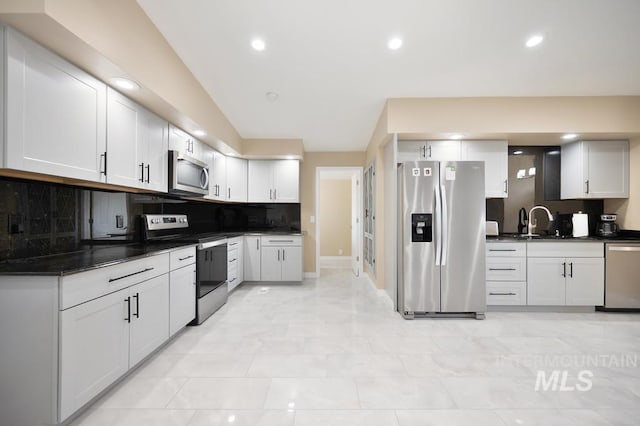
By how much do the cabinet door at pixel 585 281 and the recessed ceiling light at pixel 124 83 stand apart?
478 centimetres

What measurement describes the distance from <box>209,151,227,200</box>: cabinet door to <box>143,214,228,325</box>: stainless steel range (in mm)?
600

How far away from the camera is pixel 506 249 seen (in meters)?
3.45

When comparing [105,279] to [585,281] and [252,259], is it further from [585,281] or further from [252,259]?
[585,281]

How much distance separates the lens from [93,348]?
1628 millimetres

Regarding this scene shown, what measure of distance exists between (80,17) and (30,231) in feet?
4.35

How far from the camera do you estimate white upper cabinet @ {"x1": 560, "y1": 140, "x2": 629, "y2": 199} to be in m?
3.60

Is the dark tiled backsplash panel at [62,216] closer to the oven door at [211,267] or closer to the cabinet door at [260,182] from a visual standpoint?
the oven door at [211,267]

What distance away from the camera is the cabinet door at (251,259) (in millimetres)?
4691

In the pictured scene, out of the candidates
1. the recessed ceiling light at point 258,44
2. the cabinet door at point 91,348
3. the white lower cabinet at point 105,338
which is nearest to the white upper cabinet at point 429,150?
the recessed ceiling light at point 258,44

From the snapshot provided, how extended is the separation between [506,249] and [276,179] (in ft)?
11.7

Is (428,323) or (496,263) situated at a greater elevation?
(496,263)

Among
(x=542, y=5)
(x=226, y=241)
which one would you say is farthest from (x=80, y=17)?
(x=542, y=5)

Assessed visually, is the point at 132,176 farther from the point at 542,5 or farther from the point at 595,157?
the point at 595,157

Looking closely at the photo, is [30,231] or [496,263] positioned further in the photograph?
[496,263]
